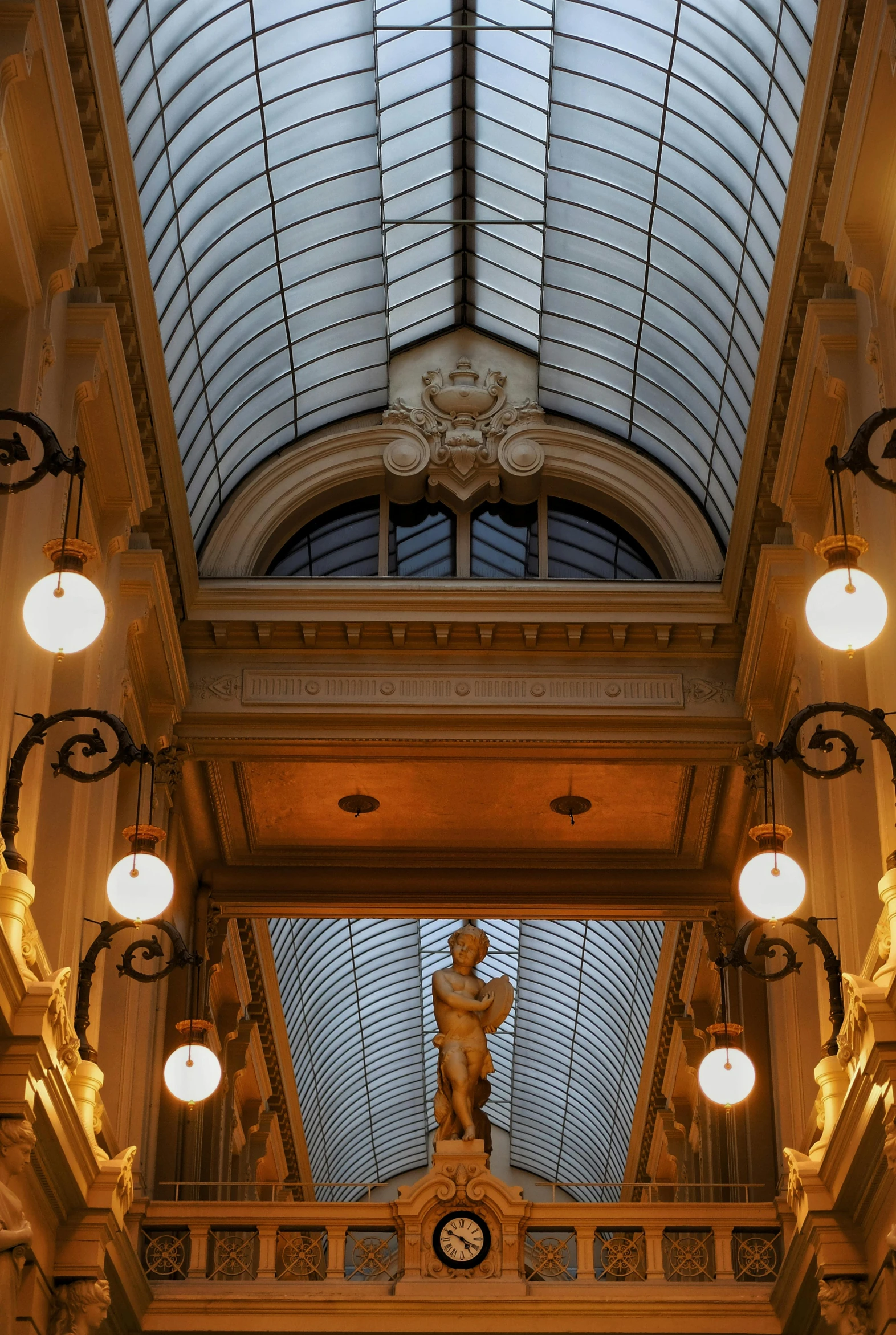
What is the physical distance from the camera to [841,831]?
13.2 metres

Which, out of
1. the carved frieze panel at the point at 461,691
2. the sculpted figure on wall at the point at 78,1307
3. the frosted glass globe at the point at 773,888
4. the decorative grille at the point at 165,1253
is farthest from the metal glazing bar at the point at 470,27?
the sculpted figure on wall at the point at 78,1307

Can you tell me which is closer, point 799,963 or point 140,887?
point 140,887

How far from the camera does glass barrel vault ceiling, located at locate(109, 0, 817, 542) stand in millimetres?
15250

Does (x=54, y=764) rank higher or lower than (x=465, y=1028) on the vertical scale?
lower

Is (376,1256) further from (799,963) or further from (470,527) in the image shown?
(470,527)

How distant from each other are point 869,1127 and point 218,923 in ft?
32.3

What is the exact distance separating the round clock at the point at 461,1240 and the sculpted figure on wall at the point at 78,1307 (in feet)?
11.2

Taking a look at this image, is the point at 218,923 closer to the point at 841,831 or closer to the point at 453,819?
the point at 453,819

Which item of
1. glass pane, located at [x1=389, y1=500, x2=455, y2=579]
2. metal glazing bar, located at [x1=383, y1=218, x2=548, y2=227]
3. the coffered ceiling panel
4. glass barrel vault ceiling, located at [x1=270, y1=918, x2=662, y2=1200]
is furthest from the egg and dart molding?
glass barrel vault ceiling, located at [x1=270, y1=918, x2=662, y2=1200]

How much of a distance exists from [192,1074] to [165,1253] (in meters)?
2.19

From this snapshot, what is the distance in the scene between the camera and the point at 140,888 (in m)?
11.6

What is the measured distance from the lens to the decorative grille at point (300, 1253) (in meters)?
15.3

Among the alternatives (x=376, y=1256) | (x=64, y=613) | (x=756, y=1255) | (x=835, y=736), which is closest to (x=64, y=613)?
(x=64, y=613)

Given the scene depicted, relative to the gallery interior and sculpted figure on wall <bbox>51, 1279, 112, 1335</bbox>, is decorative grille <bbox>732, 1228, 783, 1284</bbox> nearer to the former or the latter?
the gallery interior
